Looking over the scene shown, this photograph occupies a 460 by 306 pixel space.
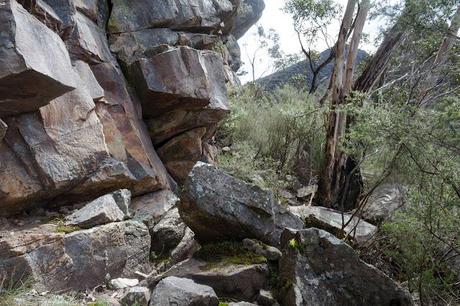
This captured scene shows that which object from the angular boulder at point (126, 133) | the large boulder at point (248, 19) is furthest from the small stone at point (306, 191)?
the large boulder at point (248, 19)

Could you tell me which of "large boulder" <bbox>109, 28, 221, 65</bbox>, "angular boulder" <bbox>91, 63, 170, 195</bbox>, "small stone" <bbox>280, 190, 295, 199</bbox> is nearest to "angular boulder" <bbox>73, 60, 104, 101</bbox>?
"angular boulder" <bbox>91, 63, 170, 195</bbox>

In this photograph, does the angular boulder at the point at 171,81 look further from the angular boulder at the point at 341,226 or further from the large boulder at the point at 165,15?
the angular boulder at the point at 341,226

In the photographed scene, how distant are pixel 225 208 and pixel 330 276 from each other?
1302 millimetres

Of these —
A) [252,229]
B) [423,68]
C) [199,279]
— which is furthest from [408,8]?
[423,68]

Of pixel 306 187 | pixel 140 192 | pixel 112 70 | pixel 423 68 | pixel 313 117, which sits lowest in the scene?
pixel 306 187

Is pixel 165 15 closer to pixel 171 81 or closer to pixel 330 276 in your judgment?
pixel 171 81

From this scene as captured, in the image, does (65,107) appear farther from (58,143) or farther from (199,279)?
(199,279)

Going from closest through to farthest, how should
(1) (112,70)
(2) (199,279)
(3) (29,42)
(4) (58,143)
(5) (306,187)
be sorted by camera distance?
(2) (199,279)
(3) (29,42)
(4) (58,143)
(1) (112,70)
(5) (306,187)

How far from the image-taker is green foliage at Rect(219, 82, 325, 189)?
1005 cm

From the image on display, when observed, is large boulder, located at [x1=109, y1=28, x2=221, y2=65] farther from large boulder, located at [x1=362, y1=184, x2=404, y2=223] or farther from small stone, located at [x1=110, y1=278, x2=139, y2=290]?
large boulder, located at [x1=362, y1=184, x2=404, y2=223]

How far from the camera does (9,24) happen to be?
4.79m

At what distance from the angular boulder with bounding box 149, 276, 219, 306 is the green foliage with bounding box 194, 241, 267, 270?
0.55 m

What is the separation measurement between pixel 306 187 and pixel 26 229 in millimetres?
6148

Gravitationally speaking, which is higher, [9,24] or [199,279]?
[9,24]
